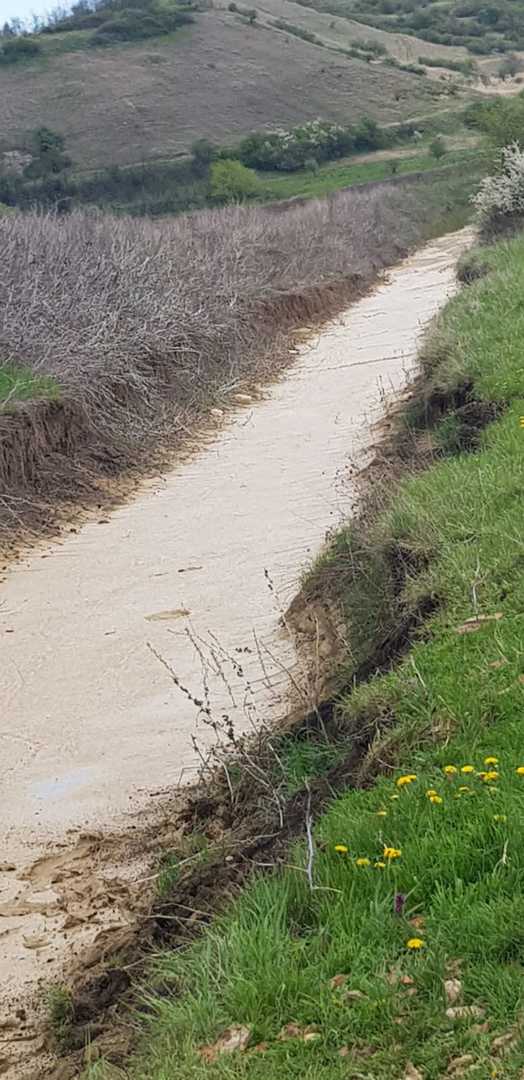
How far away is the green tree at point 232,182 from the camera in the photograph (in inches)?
1818

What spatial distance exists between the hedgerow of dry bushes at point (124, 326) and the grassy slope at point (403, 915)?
6.26 metres

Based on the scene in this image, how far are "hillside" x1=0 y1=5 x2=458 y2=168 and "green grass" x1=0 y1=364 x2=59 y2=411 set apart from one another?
44.8 m

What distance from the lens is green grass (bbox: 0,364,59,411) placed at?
460 inches

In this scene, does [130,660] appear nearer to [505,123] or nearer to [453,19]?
[505,123]

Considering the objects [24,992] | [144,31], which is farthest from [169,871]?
[144,31]

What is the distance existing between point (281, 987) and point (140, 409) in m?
11.3

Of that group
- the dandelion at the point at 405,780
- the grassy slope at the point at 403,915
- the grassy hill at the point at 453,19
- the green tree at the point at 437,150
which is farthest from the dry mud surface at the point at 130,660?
the grassy hill at the point at 453,19

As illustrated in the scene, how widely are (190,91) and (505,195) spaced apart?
45.7 metres

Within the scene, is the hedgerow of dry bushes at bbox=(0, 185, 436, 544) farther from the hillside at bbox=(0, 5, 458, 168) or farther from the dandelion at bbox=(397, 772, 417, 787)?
the hillside at bbox=(0, 5, 458, 168)

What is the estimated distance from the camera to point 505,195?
2548 centimetres

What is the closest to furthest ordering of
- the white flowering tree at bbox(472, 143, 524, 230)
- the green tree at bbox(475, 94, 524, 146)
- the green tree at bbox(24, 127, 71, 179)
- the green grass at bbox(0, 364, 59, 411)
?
1. the green grass at bbox(0, 364, 59, 411)
2. the white flowering tree at bbox(472, 143, 524, 230)
3. the green tree at bbox(475, 94, 524, 146)
4. the green tree at bbox(24, 127, 71, 179)

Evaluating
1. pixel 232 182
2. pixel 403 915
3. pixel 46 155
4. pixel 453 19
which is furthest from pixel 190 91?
pixel 403 915

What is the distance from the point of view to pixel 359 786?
4.60 m

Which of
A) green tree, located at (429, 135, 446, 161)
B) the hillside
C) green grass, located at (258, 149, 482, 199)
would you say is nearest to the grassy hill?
the hillside
